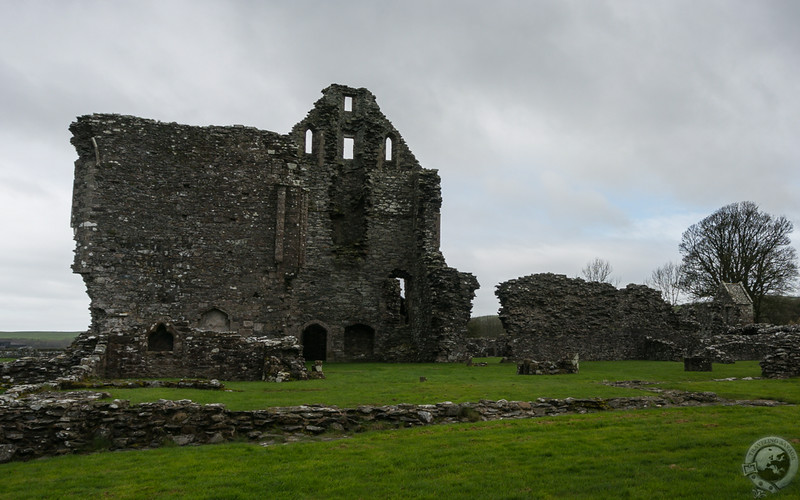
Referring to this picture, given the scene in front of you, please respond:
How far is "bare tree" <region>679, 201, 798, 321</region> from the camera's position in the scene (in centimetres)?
4084

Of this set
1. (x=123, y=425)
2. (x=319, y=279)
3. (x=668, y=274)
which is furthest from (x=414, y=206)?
(x=668, y=274)

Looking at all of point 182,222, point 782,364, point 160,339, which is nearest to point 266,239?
point 182,222

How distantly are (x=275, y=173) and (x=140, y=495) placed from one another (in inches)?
770

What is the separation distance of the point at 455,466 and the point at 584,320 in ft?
67.0

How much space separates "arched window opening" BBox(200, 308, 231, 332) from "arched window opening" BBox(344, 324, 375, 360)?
5.90 metres

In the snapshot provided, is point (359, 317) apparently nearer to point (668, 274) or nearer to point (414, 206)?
point (414, 206)

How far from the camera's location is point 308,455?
722 centimetres

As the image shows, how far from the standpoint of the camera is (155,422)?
8.27m

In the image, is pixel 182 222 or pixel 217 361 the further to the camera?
pixel 182 222

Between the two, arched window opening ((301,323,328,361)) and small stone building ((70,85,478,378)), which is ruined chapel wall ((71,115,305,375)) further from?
arched window opening ((301,323,328,361))

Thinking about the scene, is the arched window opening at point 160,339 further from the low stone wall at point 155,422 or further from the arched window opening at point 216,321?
the low stone wall at point 155,422

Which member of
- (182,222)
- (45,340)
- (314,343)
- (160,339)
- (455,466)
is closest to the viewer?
(455,466)

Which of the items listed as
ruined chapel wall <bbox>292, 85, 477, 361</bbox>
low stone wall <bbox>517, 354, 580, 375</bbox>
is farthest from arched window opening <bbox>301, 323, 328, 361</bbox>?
low stone wall <bbox>517, 354, 580, 375</bbox>

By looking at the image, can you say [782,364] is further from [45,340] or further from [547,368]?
[45,340]
